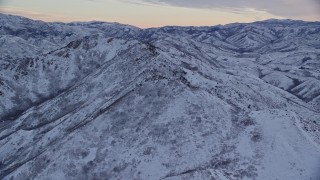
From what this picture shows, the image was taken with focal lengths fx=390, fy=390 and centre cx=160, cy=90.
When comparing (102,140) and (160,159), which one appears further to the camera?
(102,140)

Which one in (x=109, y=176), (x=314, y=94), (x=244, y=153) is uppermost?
(x=244, y=153)

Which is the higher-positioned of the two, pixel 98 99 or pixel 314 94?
pixel 98 99

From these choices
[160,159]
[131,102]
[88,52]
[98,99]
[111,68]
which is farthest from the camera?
[88,52]

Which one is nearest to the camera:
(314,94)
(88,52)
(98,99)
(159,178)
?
(159,178)

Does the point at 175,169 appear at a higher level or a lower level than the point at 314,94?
higher

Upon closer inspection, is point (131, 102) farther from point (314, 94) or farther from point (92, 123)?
point (314, 94)

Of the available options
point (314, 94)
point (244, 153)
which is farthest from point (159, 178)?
point (314, 94)

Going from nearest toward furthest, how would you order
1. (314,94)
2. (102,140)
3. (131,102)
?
(102,140) → (131,102) → (314,94)

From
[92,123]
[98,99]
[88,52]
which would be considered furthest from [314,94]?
[92,123]

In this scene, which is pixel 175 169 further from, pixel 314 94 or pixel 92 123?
pixel 314 94
